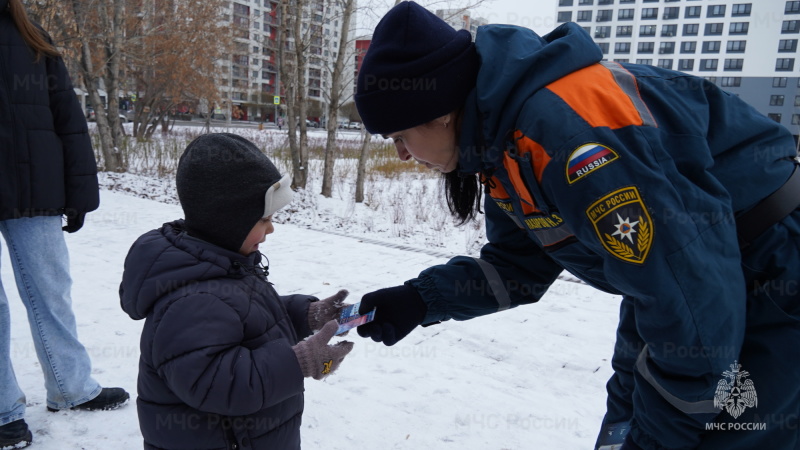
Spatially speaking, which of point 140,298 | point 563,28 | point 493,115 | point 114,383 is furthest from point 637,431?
point 114,383

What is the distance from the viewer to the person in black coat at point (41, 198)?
2.45m

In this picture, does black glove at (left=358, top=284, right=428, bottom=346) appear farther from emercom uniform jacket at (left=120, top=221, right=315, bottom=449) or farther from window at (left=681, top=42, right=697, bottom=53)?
window at (left=681, top=42, right=697, bottom=53)

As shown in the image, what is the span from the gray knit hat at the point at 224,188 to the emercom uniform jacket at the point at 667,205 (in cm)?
65

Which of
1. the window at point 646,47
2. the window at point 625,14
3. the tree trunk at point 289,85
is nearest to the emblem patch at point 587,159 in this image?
the tree trunk at point 289,85

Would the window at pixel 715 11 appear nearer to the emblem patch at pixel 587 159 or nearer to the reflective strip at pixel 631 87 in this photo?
the reflective strip at pixel 631 87

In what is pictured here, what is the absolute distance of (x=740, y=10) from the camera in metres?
55.7

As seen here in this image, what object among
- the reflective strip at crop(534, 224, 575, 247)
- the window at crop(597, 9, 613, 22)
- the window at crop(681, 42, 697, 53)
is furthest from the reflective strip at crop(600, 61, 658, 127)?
the window at crop(597, 9, 613, 22)

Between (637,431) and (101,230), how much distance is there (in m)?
6.94

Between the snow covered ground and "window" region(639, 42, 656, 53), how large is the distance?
216 feet

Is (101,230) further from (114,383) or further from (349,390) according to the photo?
(349,390)

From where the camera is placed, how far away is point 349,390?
3.15 meters

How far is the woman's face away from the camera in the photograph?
153cm

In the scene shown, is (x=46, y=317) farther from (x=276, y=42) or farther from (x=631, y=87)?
(x=276, y=42)

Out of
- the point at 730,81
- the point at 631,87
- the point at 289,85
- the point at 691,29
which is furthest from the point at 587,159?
the point at 691,29
